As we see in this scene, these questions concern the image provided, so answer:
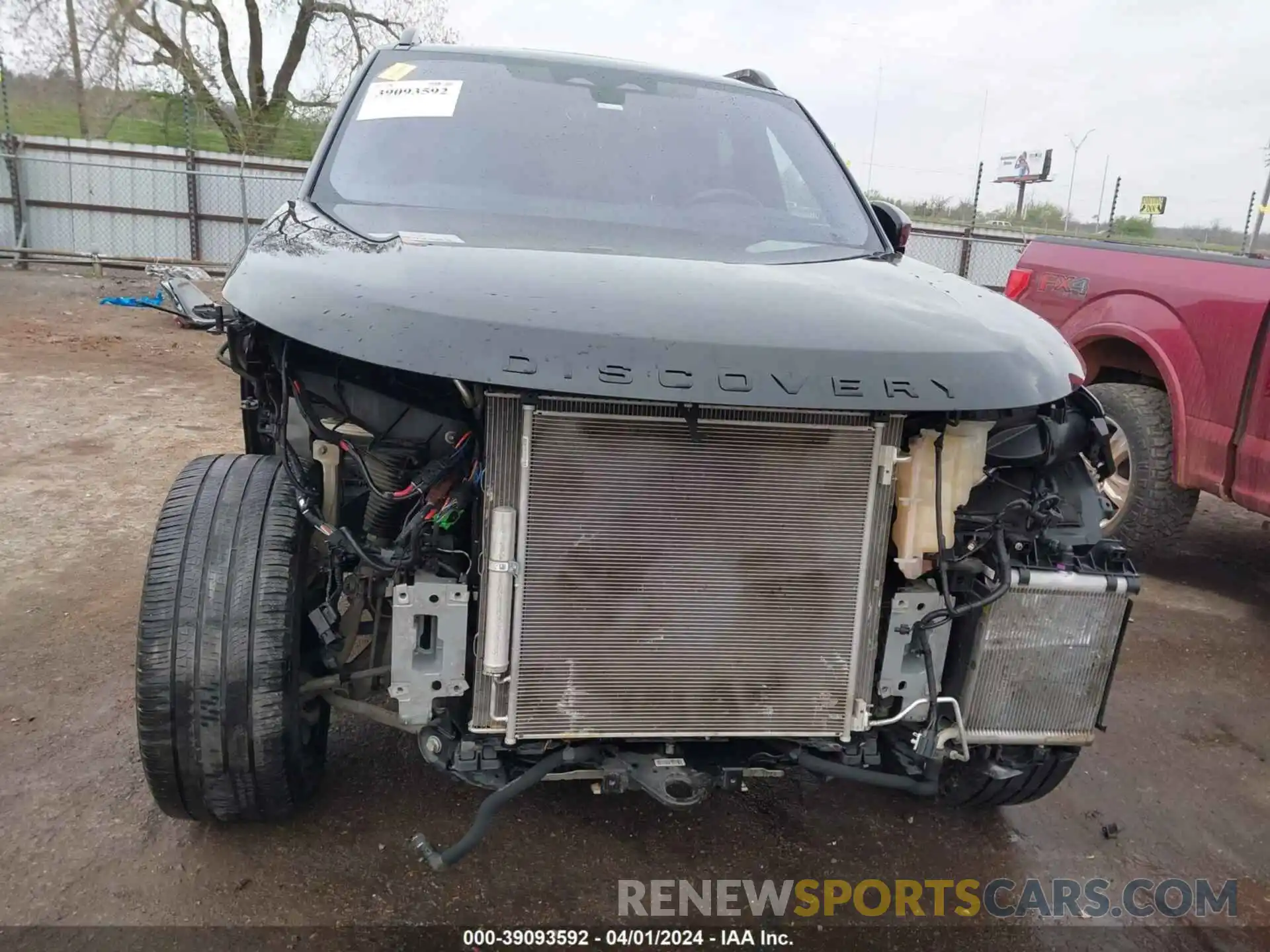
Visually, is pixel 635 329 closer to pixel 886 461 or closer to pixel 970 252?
pixel 886 461

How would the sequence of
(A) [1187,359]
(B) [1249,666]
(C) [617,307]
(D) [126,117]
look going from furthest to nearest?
(D) [126,117], (A) [1187,359], (B) [1249,666], (C) [617,307]

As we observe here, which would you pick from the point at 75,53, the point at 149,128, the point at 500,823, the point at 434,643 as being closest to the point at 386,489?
the point at 434,643

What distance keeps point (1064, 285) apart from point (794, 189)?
2.73 m

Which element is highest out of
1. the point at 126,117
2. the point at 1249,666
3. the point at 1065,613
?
the point at 126,117

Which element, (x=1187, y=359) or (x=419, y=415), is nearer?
(x=419, y=415)

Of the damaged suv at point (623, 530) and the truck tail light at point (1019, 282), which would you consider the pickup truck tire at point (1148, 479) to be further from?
the damaged suv at point (623, 530)

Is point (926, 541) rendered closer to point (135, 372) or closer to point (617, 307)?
point (617, 307)

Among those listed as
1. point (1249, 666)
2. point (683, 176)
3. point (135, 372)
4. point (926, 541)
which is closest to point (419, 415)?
point (926, 541)

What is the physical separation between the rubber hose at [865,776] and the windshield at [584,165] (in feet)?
4.07

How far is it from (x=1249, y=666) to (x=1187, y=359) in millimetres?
1430

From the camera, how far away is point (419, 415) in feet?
6.79

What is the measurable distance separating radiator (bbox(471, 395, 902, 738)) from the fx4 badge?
3630 mm

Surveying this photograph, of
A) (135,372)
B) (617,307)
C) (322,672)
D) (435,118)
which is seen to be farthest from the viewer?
(135,372)

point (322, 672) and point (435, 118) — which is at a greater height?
point (435, 118)
